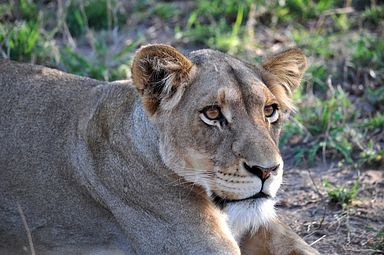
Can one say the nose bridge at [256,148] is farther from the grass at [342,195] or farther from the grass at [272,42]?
the grass at [272,42]

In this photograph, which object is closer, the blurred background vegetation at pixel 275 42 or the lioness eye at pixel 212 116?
the lioness eye at pixel 212 116

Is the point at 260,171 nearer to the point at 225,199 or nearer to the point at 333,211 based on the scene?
the point at 225,199

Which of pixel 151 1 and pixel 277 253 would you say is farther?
pixel 151 1

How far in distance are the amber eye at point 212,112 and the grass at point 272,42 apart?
2.32 meters

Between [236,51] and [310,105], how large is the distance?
3.90 ft

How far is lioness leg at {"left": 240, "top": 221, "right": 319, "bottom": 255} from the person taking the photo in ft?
16.7

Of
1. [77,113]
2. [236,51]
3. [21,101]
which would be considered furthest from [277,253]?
[236,51]

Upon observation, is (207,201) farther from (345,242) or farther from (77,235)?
(345,242)

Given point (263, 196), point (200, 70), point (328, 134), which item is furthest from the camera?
point (328, 134)

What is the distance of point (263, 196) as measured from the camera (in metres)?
4.42

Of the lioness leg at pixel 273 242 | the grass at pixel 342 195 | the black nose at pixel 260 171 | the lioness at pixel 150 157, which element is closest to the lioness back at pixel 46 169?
the lioness at pixel 150 157

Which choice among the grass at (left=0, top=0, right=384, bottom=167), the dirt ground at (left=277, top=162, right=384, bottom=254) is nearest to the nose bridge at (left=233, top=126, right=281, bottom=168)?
the dirt ground at (left=277, top=162, right=384, bottom=254)

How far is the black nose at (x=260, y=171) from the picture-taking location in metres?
4.32

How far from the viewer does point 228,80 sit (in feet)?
15.3
